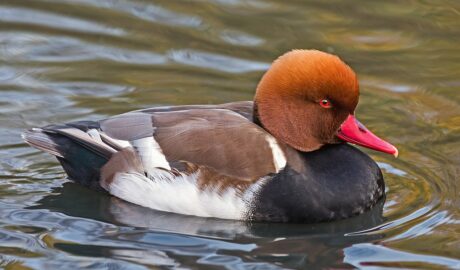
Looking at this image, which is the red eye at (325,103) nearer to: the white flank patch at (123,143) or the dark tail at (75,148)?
the white flank patch at (123,143)

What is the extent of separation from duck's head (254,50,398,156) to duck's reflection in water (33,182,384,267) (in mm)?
634

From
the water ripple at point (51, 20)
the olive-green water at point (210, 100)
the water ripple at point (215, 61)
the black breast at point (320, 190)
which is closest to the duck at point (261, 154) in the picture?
the black breast at point (320, 190)

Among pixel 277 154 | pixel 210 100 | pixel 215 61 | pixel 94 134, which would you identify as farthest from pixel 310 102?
pixel 215 61

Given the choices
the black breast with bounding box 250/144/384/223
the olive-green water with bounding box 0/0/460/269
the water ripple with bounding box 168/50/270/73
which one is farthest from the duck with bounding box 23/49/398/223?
the water ripple with bounding box 168/50/270/73

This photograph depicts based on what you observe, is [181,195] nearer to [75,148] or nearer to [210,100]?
[75,148]

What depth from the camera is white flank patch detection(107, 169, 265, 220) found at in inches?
334

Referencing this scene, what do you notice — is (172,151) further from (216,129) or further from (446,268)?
(446,268)

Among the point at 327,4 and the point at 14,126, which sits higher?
the point at 327,4

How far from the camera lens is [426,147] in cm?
1000

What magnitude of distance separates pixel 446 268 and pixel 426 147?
2.38 metres

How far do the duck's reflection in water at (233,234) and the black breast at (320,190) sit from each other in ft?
0.29

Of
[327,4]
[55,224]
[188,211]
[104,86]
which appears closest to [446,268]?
[188,211]

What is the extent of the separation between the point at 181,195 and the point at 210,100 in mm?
2484

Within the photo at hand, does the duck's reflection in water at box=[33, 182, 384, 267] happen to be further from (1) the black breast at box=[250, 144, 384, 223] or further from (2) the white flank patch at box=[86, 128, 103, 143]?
(2) the white flank patch at box=[86, 128, 103, 143]
